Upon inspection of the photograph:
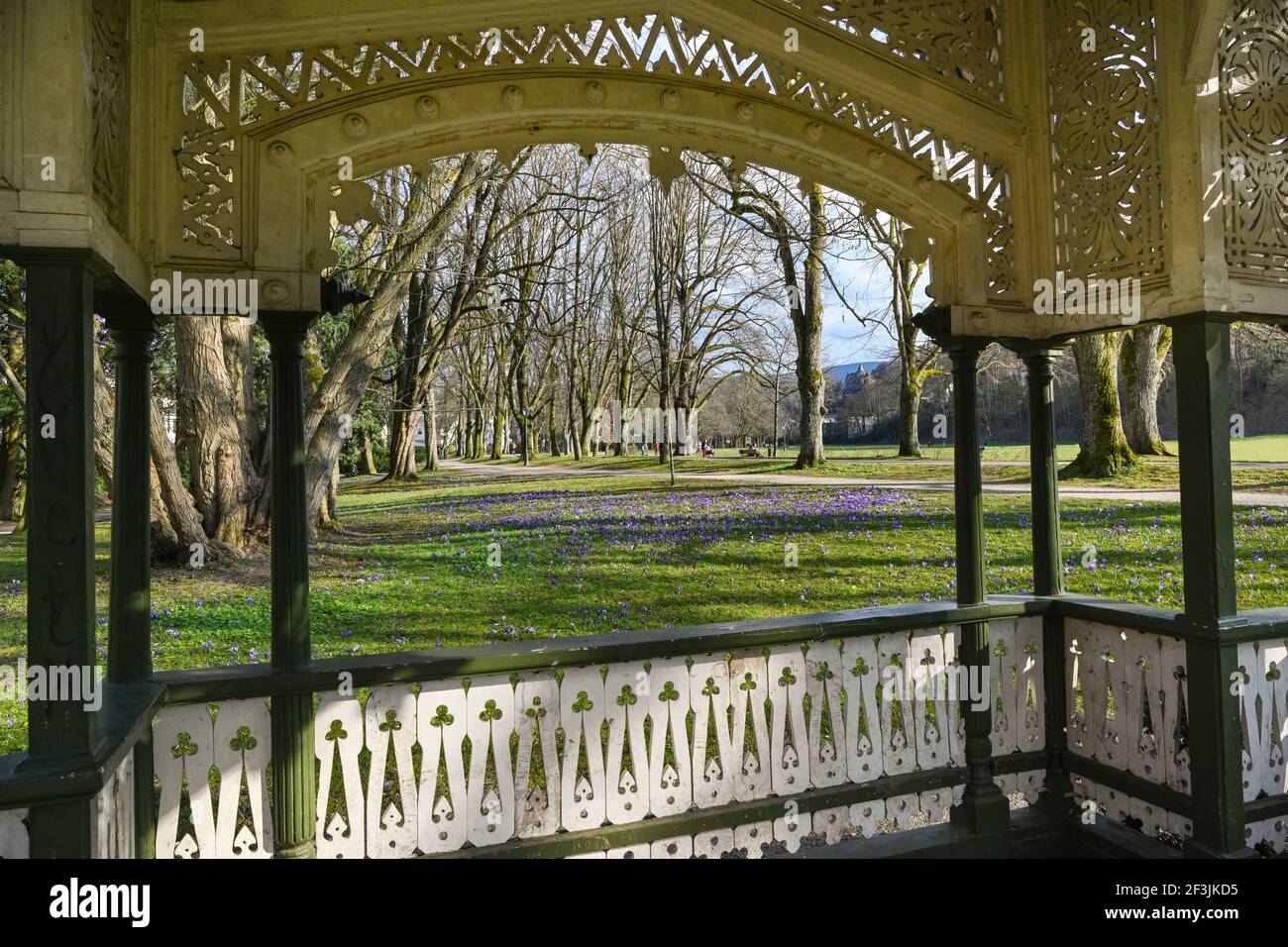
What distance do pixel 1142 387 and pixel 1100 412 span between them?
2232mm

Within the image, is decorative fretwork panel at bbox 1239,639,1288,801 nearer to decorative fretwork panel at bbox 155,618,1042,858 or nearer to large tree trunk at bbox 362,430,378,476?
decorative fretwork panel at bbox 155,618,1042,858

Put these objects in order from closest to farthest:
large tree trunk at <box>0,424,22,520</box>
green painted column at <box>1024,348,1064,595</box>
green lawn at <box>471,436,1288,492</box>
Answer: green painted column at <box>1024,348,1064,595</box> < green lawn at <box>471,436,1288,492</box> < large tree trunk at <box>0,424,22,520</box>

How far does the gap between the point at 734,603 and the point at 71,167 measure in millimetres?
6696

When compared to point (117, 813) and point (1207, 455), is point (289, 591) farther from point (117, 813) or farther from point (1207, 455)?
point (1207, 455)

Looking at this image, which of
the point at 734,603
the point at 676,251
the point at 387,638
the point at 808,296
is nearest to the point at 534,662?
the point at 387,638

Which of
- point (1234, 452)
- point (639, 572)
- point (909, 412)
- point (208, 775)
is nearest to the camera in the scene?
point (208, 775)

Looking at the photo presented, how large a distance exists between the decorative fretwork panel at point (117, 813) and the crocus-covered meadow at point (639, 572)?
314cm

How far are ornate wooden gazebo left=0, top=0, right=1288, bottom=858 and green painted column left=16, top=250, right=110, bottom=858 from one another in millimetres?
97

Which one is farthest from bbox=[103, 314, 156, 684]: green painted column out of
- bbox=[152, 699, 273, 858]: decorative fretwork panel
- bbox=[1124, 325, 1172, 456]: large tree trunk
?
bbox=[1124, 325, 1172, 456]: large tree trunk

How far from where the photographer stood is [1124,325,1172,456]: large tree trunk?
14078mm

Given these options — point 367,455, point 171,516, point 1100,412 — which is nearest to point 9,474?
point 171,516

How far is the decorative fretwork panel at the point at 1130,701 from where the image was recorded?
3762 millimetres

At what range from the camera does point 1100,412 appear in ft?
41.4

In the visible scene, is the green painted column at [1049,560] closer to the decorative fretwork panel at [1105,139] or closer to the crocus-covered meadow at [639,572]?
the decorative fretwork panel at [1105,139]
